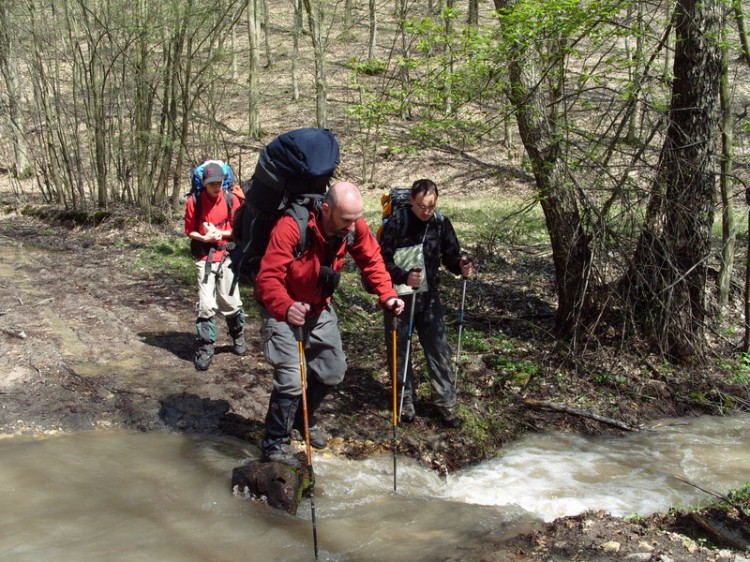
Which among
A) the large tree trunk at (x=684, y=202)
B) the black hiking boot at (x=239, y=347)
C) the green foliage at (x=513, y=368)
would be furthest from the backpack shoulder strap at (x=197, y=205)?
the large tree trunk at (x=684, y=202)

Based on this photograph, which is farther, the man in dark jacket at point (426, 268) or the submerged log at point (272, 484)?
the man in dark jacket at point (426, 268)

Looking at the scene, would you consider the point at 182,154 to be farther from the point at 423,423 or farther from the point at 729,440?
the point at 729,440

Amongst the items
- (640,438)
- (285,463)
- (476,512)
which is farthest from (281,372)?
(640,438)

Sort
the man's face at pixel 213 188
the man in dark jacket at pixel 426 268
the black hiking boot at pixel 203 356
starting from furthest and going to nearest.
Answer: the black hiking boot at pixel 203 356 < the man's face at pixel 213 188 < the man in dark jacket at pixel 426 268

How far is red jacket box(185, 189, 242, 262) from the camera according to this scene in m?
6.40

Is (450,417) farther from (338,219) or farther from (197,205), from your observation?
(197,205)

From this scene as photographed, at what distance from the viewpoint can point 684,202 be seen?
Answer: 715 centimetres

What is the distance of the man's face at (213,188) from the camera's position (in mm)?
6308

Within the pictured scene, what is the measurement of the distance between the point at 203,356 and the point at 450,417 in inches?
101

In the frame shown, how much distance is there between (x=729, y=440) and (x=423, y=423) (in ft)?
9.64

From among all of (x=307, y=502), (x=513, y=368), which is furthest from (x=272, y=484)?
(x=513, y=368)

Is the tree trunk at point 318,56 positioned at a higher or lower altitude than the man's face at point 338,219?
higher

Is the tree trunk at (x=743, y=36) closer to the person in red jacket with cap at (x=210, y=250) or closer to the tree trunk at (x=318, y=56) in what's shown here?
the person in red jacket with cap at (x=210, y=250)

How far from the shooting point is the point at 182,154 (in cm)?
1550
